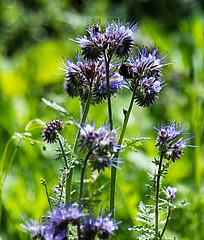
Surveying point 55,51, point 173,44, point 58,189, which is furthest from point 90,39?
point 55,51

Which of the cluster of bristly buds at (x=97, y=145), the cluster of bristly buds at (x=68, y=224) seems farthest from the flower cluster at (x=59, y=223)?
the cluster of bristly buds at (x=97, y=145)

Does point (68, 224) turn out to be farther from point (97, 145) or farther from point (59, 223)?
point (97, 145)

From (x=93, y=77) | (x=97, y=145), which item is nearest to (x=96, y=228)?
(x=97, y=145)

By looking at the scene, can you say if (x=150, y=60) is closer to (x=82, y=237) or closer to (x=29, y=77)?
(x=82, y=237)

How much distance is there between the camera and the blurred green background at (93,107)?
153 centimetres

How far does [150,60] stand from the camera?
0.91m

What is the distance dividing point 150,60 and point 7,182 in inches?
43.4

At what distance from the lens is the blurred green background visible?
5.01ft

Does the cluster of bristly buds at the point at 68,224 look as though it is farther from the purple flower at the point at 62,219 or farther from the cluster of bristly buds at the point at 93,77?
the cluster of bristly buds at the point at 93,77

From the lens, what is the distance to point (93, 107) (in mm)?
1996

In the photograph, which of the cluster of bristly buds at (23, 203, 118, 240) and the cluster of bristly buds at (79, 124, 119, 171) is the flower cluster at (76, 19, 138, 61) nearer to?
the cluster of bristly buds at (79, 124, 119, 171)

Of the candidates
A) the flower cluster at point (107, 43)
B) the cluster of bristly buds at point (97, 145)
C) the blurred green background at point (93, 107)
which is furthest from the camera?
the blurred green background at point (93, 107)

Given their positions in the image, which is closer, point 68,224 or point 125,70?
point 68,224

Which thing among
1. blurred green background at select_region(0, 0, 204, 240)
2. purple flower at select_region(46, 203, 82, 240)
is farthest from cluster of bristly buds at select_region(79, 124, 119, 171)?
blurred green background at select_region(0, 0, 204, 240)
